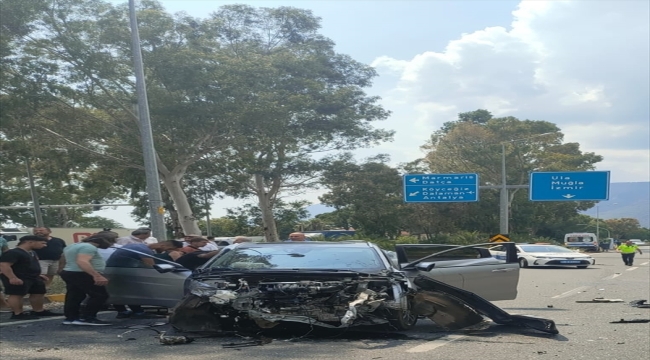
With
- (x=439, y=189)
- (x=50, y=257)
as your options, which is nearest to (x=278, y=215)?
(x=439, y=189)

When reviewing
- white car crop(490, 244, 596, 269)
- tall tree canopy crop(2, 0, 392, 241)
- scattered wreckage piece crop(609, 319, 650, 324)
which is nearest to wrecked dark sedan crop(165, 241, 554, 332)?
scattered wreckage piece crop(609, 319, 650, 324)

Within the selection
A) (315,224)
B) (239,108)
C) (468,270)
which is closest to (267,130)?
(239,108)


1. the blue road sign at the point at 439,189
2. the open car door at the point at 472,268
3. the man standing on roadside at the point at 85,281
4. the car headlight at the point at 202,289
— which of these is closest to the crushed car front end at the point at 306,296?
the car headlight at the point at 202,289

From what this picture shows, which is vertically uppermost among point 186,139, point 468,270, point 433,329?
point 186,139

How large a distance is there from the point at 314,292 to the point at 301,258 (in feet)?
3.07

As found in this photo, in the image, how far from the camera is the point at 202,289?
808cm

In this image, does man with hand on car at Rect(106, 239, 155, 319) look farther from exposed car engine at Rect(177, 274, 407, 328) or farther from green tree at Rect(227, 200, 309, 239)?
green tree at Rect(227, 200, 309, 239)

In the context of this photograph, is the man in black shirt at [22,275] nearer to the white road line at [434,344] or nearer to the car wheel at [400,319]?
the car wheel at [400,319]

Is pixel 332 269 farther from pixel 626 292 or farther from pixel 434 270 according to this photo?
pixel 626 292

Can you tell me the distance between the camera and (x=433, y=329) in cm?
965

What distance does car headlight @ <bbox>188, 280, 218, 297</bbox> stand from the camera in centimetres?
803

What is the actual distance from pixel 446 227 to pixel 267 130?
2648 centimetres

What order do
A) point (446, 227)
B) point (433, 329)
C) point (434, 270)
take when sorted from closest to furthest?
1. point (433, 329)
2. point (434, 270)
3. point (446, 227)

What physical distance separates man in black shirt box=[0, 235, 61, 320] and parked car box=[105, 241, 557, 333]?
8.48 feet
